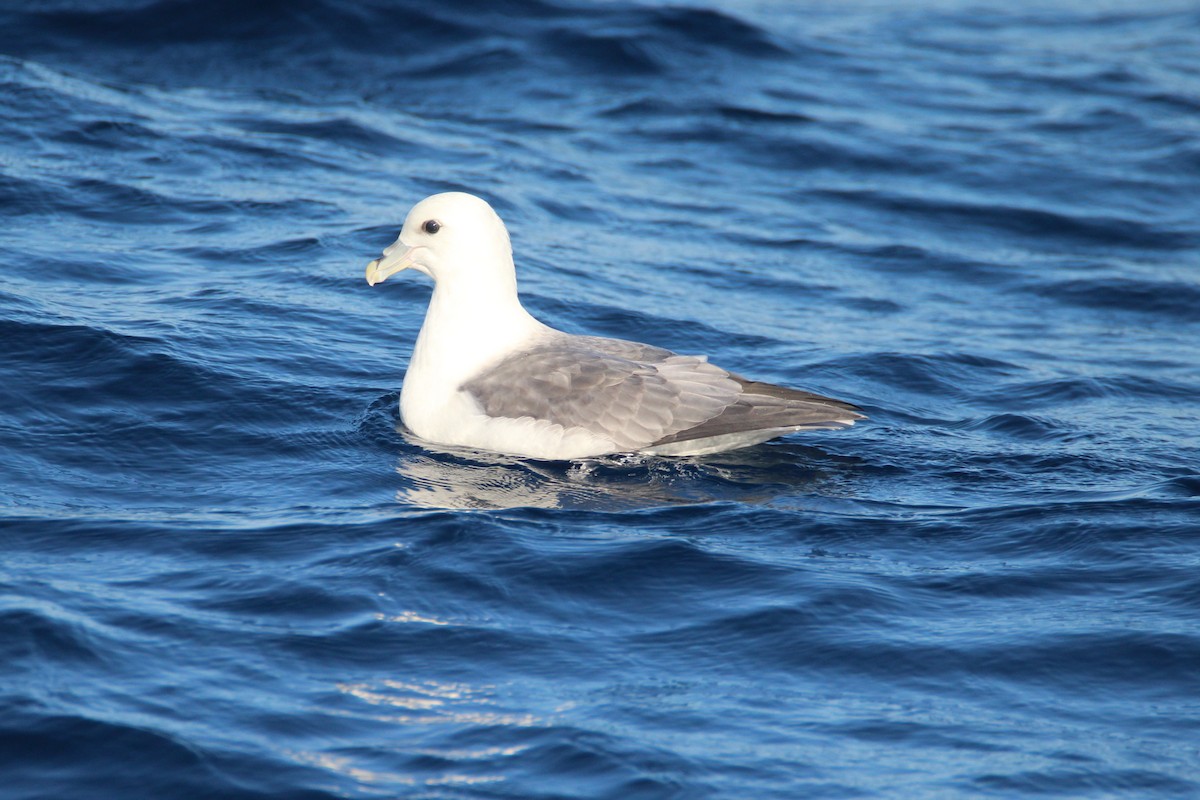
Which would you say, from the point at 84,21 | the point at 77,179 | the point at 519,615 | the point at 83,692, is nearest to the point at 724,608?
the point at 519,615

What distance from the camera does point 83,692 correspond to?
16.0ft

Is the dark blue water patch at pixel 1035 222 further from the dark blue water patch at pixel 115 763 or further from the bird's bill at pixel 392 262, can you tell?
the dark blue water patch at pixel 115 763

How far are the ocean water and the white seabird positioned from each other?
0.62ft

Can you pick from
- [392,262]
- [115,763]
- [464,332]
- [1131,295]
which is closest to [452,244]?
[392,262]

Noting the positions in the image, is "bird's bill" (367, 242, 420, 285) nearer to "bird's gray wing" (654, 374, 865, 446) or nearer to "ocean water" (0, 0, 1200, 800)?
"ocean water" (0, 0, 1200, 800)

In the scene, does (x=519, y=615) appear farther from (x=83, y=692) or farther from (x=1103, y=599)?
(x=1103, y=599)

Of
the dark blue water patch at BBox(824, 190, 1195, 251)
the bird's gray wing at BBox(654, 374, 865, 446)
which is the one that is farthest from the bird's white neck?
the dark blue water patch at BBox(824, 190, 1195, 251)

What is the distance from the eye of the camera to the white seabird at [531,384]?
720cm

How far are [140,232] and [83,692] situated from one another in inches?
251

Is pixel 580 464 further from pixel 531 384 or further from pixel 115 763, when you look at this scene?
pixel 115 763

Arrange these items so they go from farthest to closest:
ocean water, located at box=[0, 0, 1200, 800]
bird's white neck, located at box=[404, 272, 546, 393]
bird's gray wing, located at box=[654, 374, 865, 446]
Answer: bird's white neck, located at box=[404, 272, 546, 393]
bird's gray wing, located at box=[654, 374, 865, 446]
ocean water, located at box=[0, 0, 1200, 800]

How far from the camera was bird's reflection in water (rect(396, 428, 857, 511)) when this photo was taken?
264 inches

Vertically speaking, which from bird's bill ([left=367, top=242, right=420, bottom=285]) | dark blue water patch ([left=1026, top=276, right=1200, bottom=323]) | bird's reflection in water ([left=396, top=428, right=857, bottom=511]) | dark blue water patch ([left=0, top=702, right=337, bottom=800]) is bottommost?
dark blue water patch ([left=0, top=702, right=337, bottom=800])

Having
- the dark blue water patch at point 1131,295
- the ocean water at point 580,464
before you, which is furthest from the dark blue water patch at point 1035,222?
the dark blue water patch at point 1131,295
